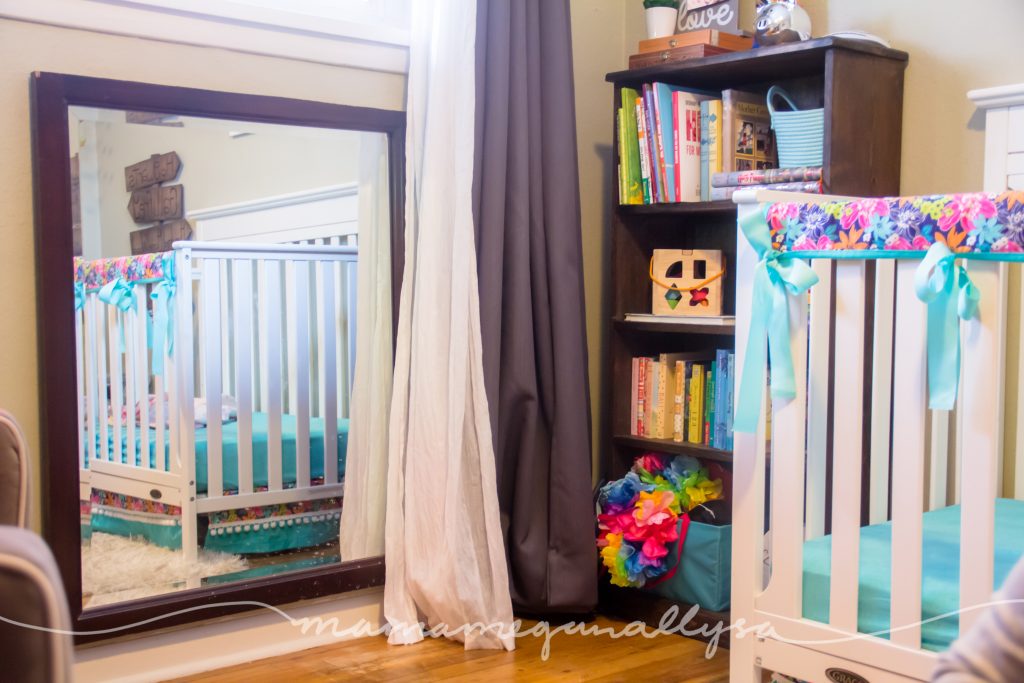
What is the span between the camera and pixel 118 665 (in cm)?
187

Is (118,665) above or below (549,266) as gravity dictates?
below

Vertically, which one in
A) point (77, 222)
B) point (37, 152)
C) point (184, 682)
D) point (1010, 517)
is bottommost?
point (184, 682)

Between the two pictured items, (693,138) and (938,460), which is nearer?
(938,460)

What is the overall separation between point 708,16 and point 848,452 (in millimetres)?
1349

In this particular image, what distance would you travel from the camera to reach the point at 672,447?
2.23 m

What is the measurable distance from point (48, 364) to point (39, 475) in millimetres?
204

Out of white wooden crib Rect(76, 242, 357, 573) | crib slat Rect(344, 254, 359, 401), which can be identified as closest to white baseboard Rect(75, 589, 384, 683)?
white wooden crib Rect(76, 242, 357, 573)

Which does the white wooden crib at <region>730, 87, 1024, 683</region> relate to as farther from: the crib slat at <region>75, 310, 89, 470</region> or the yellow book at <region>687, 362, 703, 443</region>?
the crib slat at <region>75, 310, 89, 470</region>

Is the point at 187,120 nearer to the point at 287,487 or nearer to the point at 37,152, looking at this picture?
the point at 37,152

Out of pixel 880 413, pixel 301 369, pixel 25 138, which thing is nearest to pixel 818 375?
pixel 880 413

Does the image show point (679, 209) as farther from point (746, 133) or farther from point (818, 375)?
point (818, 375)

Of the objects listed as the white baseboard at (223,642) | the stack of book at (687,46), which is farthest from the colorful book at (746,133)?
the white baseboard at (223,642)

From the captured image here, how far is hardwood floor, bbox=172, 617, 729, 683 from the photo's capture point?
193 cm

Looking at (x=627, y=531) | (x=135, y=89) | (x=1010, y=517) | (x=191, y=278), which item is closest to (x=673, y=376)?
(x=627, y=531)
